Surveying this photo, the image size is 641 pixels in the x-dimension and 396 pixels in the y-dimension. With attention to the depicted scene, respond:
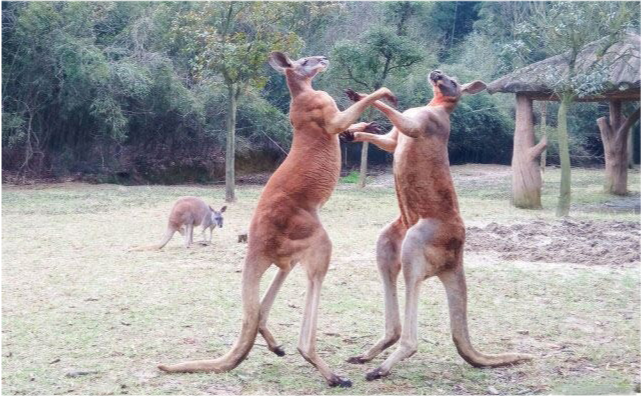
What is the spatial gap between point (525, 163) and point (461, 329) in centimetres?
1166

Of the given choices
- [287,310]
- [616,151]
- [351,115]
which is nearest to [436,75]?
[351,115]

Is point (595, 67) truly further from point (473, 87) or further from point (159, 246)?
point (473, 87)

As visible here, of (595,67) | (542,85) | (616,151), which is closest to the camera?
(595,67)

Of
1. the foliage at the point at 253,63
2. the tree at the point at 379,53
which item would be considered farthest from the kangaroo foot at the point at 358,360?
the tree at the point at 379,53

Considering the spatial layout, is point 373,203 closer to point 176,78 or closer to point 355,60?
point 355,60

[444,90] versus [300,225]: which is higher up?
[444,90]

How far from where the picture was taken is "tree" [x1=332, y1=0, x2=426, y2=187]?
19.7 m

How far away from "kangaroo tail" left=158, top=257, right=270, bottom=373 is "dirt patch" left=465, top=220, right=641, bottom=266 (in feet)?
16.8

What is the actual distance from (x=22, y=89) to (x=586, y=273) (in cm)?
654

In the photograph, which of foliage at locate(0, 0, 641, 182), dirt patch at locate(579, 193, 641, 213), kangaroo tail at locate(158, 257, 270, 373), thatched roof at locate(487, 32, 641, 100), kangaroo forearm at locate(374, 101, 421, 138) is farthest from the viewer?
dirt patch at locate(579, 193, 641, 213)

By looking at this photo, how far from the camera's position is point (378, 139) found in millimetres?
5879

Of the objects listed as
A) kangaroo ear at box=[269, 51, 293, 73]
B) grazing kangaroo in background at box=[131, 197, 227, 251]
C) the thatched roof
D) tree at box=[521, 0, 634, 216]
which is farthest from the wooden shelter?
kangaroo ear at box=[269, 51, 293, 73]

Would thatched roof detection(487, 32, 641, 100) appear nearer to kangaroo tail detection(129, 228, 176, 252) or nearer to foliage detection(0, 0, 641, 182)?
foliage detection(0, 0, 641, 182)

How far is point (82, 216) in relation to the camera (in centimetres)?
1297
